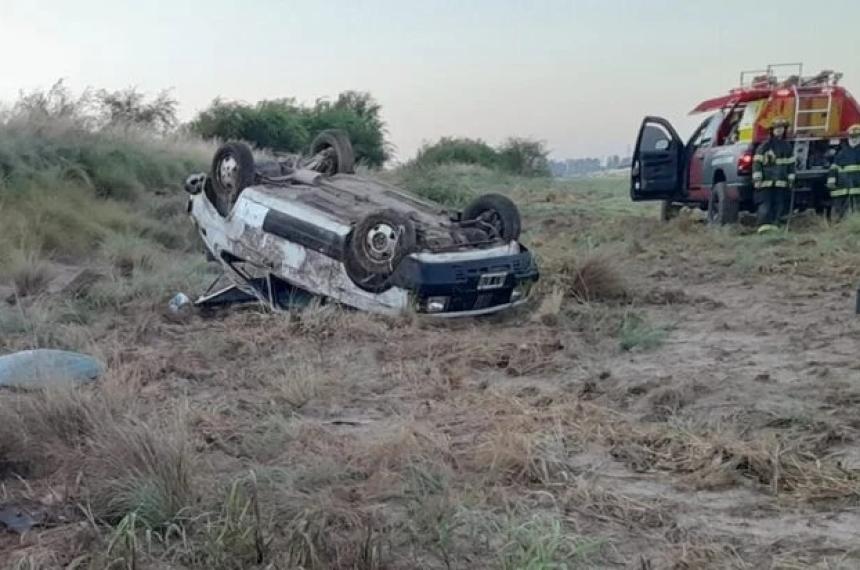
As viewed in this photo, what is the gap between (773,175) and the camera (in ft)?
42.0

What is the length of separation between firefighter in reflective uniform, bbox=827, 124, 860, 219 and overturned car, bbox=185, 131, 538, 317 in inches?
256

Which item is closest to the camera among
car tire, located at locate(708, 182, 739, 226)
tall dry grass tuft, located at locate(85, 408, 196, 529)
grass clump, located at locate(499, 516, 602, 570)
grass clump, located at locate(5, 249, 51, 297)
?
grass clump, located at locate(499, 516, 602, 570)

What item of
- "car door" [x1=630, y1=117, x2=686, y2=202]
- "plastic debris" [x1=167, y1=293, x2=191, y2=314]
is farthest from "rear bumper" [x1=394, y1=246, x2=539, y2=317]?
"car door" [x1=630, y1=117, x2=686, y2=202]

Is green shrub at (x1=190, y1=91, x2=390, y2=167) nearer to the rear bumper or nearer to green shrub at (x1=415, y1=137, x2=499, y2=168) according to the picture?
green shrub at (x1=415, y1=137, x2=499, y2=168)

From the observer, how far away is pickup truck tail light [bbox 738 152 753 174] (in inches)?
516

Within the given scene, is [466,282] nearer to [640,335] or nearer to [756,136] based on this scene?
[640,335]

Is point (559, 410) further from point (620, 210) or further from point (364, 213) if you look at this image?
point (620, 210)

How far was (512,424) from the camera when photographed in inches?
183

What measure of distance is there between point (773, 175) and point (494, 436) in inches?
376

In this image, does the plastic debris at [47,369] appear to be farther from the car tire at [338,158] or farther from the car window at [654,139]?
the car window at [654,139]

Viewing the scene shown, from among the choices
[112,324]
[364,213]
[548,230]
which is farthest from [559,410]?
[548,230]

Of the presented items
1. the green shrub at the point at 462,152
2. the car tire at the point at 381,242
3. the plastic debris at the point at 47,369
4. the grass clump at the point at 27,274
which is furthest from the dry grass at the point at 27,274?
the green shrub at the point at 462,152

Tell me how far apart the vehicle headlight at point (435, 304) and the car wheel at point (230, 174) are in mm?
2043

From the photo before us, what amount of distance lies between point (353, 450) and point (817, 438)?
2014mm
